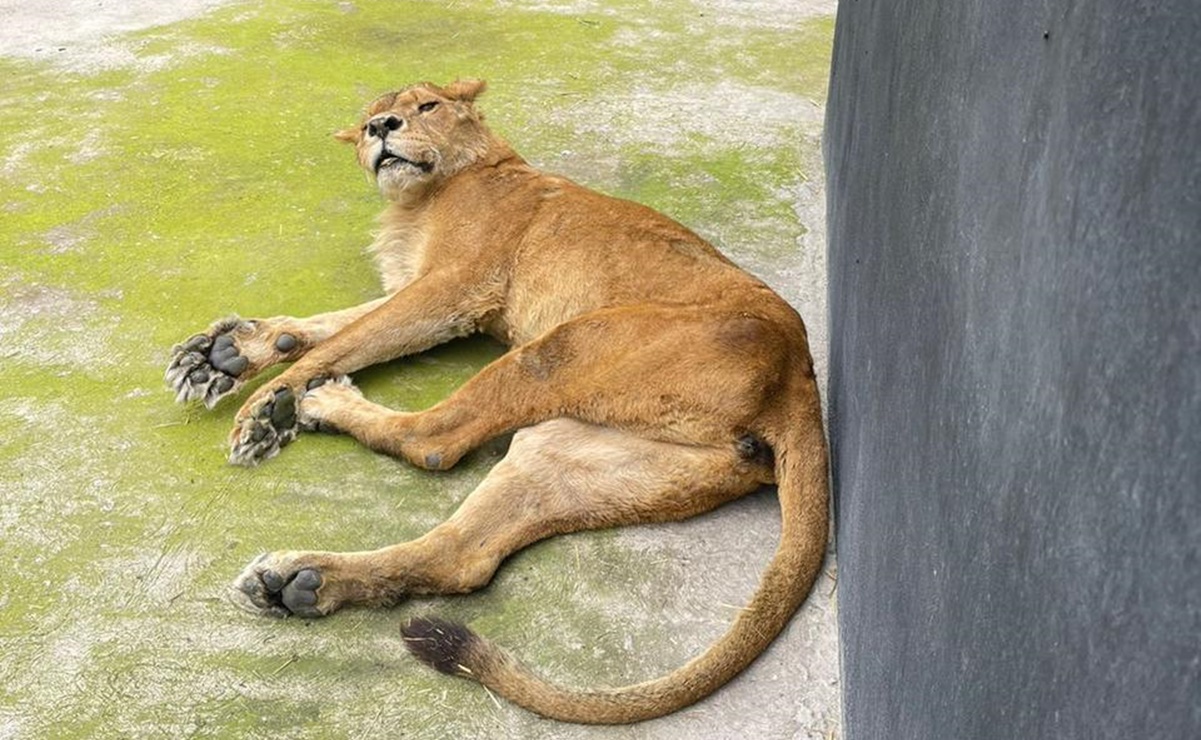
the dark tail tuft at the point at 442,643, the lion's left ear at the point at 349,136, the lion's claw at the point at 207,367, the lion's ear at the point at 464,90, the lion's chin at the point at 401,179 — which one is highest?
the lion's ear at the point at 464,90

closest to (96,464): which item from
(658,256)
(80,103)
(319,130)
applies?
(658,256)

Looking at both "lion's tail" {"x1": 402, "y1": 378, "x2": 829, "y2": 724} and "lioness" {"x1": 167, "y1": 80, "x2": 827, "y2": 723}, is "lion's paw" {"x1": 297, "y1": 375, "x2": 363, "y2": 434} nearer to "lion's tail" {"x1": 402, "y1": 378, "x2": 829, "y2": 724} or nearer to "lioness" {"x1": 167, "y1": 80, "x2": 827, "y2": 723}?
"lioness" {"x1": 167, "y1": 80, "x2": 827, "y2": 723}

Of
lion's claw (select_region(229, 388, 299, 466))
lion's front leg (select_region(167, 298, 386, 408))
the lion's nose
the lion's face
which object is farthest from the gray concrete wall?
the lion's nose

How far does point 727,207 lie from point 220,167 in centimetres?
292

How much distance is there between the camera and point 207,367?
471cm

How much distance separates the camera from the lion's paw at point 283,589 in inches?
144

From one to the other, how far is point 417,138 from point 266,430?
5.92ft

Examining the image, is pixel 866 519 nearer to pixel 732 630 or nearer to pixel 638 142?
pixel 732 630

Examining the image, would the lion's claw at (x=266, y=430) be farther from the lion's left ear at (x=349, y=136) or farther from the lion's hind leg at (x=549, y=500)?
the lion's left ear at (x=349, y=136)

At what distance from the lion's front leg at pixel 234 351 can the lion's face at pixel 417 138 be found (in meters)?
0.90

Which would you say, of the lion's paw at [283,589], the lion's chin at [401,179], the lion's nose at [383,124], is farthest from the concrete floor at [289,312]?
the lion's nose at [383,124]

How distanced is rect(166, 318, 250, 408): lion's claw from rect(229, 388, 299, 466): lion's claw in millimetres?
254

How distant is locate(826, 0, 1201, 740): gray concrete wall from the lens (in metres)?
1.24

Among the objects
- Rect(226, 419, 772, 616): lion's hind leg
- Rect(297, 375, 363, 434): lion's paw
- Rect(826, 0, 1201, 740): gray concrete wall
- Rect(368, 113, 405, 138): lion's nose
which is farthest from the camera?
Rect(368, 113, 405, 138): lion's nose
